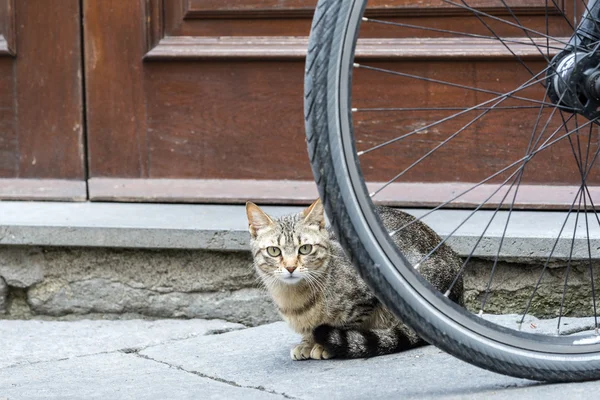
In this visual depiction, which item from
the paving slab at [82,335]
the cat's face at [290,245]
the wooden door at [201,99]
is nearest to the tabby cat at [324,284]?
the cat's face at [290,245]

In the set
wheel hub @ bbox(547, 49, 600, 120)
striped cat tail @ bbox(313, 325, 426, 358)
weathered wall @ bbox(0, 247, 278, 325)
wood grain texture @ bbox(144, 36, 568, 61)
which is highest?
wood grain texture @ bbox(144, 36, 568, 61)

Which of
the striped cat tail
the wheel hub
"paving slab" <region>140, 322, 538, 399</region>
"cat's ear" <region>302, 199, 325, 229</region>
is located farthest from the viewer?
"cat's ear" <region>302, 199, 325, 229</region>

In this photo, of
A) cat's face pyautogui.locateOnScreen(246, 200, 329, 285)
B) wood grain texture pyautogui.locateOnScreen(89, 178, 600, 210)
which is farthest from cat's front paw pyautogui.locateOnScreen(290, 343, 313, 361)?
wood grain texture pyautogui.locateOnScreen(89, 178, 600, 210)

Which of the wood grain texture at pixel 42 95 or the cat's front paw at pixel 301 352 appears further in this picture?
the wood grain texture at pixel 42 95

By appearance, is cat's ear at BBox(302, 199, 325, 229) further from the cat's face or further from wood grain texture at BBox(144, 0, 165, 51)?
wood grain texture at BBox(144, 0, 165, 51)

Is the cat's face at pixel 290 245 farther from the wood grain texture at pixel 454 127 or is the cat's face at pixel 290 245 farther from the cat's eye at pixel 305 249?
the wood grain texture at pixel 454 127

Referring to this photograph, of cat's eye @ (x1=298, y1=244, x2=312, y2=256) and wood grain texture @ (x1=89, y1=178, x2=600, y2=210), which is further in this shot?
wood grain texture @ (x1=89, y1=178, x2=600, y2=210)

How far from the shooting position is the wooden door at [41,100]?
10.9 ft

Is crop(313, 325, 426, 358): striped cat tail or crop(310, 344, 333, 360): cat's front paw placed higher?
crop(313, 325, 426, 358): striped cat tail

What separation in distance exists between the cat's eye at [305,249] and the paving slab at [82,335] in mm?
588

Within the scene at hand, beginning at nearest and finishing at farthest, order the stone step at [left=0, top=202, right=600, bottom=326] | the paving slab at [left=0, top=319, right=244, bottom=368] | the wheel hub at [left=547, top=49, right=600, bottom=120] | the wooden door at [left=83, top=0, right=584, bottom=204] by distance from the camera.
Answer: the wheel hub at [left=547, top=49, right=600, bottom=120] → the paving slab at [left=0, top=319, right=244, bottom=368] → the stone step at [left=0, top=202, right=600, bottom=326] → the wooden door at [left=83, top=0, right=584, bottom=204]

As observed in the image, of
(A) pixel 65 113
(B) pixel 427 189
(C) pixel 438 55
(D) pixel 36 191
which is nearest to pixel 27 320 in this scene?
(D) pixel 36 191

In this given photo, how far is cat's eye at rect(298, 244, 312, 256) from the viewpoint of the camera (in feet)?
8.11

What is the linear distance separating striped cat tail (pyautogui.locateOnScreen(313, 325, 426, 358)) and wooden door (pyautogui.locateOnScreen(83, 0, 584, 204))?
0.89 meters
